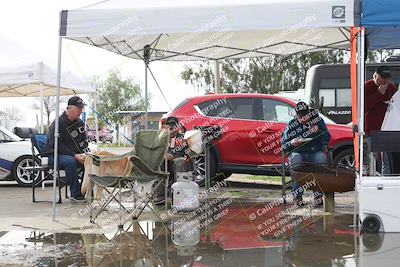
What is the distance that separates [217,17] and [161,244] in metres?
2.64

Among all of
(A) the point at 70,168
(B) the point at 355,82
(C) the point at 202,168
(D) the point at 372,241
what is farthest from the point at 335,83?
(D) the point at 372,241

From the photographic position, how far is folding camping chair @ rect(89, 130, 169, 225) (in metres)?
6.47

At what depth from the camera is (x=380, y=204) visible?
228 inches

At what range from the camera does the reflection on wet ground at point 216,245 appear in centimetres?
496

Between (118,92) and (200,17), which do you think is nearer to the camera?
(200,17)

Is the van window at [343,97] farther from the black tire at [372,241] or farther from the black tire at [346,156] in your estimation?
the black tire at [372,241]

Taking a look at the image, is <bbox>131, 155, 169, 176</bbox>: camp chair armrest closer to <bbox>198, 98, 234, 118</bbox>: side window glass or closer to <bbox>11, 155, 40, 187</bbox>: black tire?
<bbox>198, 98, 234, 118</bbox>: side window glass

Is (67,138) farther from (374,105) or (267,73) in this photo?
(267,73)

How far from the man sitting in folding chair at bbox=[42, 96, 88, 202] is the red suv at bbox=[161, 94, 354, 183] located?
67.6 inches

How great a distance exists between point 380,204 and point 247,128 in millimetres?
4252

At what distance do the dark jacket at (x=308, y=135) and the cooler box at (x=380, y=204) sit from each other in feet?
6.64

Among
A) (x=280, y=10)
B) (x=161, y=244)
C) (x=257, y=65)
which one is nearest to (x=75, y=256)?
(x=161, y=244)

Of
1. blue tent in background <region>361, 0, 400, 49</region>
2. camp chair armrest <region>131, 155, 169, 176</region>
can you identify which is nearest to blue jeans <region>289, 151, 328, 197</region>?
camp chair armrest <region>131, 155, 169, 176</region>

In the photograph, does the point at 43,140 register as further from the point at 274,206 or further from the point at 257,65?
the point at 257,65
